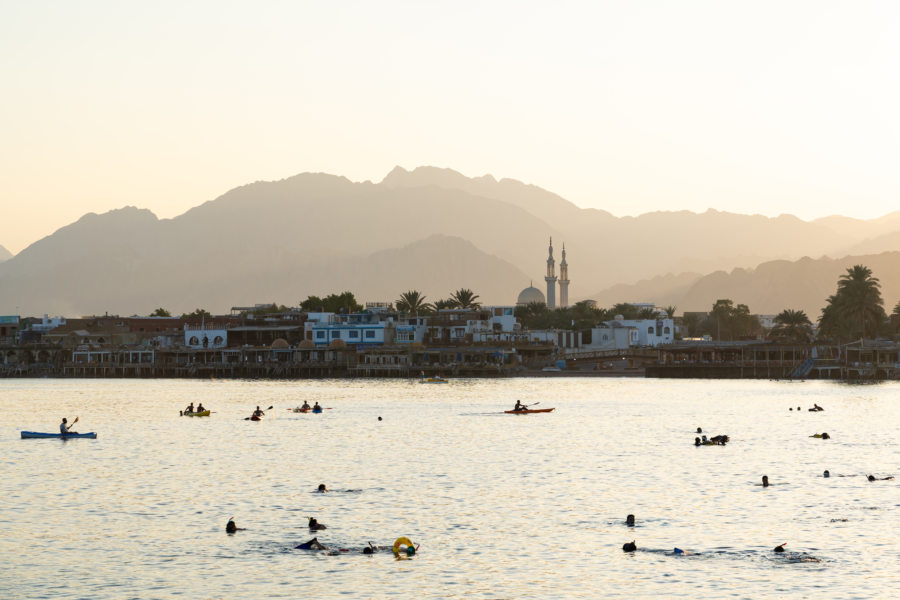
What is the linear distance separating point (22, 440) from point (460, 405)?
52135 mm

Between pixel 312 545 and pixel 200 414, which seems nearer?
pixel 312 545

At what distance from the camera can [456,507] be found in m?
49.5

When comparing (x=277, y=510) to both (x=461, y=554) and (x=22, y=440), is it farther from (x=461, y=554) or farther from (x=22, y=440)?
(x=22, y=440)

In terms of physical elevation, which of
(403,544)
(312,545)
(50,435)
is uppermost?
(50,435)

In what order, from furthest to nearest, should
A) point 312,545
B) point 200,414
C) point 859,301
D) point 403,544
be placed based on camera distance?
1. point 859,301
2. point 200,414
3. point 312,545
4. point 403,544

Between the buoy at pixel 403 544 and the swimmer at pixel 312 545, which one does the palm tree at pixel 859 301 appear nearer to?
the buoy at pixel 403 544

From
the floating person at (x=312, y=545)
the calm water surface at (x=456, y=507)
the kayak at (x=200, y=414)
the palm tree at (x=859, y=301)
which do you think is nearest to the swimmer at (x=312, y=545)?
the floating person at (x=312, y=545)

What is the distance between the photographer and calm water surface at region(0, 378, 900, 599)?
1405 inches

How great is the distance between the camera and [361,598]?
33500 millimetres

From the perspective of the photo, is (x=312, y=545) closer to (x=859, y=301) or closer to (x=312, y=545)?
(x=312, y=545)

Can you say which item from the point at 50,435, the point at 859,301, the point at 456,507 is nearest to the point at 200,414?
the point at 50,435

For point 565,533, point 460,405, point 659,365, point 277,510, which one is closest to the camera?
point 565,533

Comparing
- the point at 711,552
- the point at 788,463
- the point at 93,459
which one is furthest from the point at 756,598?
the point at 93,459

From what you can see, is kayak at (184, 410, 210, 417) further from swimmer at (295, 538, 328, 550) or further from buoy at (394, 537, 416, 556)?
buoy at (394, 537, 416, 556)
